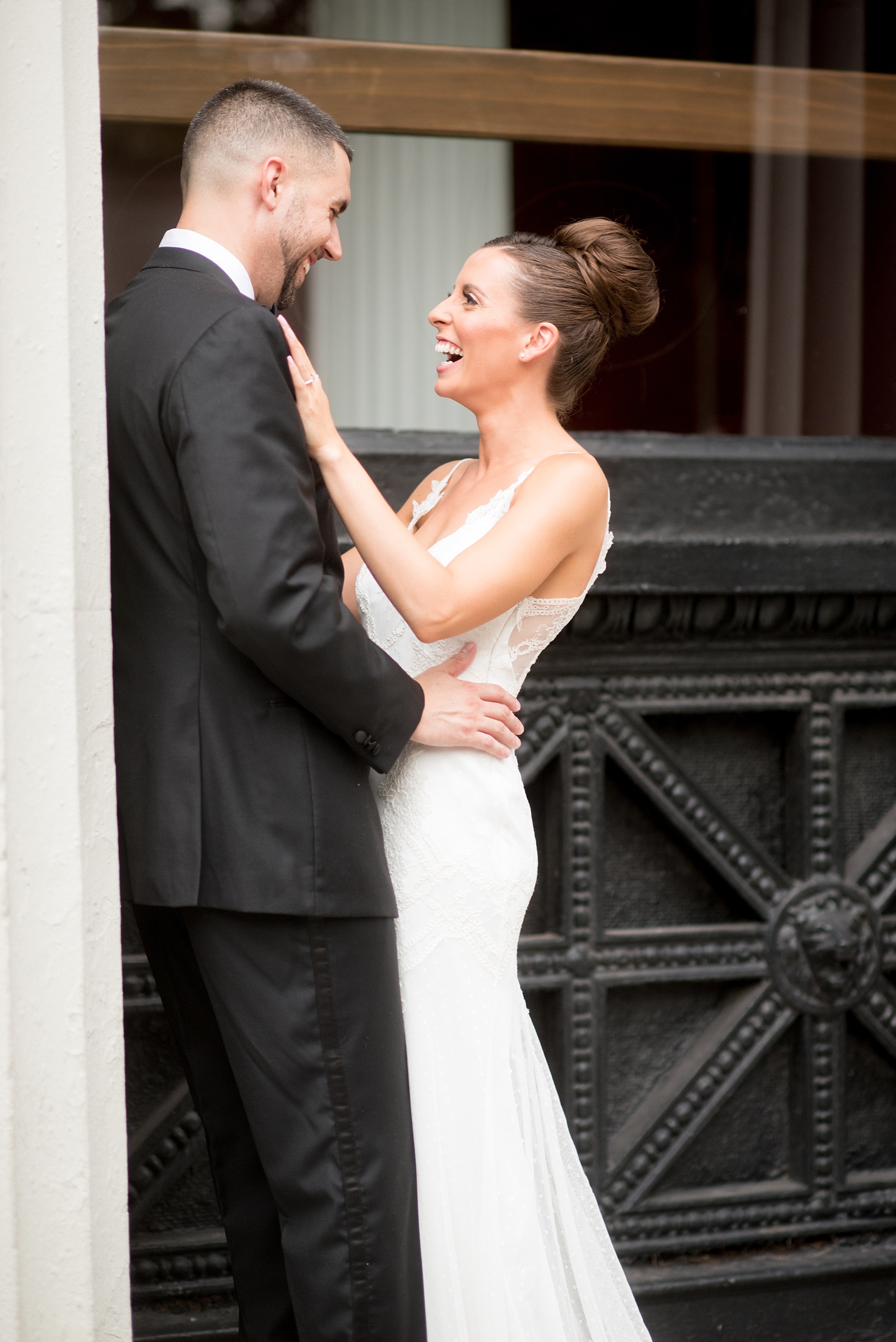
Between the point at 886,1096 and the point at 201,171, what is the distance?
2766mm

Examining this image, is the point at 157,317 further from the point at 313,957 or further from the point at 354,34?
the point at 354,34

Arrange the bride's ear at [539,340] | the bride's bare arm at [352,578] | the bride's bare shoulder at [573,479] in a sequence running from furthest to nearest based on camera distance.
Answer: the bride's bare arm at [352,578] < the bride's ear at [539,340] < the bride's bare shoulder at [573,479]

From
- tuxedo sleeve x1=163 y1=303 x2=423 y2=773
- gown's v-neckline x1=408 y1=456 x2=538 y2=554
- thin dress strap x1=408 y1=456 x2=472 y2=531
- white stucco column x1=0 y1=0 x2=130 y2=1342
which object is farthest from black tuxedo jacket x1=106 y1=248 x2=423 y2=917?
thin dress strap x1=408 y1=456 x2=472 y2=531

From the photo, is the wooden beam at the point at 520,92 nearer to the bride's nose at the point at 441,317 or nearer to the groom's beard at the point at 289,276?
the bride's nose at the point at 441,317

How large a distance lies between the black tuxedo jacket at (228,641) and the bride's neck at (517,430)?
2.10 ft

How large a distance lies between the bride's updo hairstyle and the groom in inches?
22.8

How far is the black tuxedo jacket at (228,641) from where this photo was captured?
1679 millimetres

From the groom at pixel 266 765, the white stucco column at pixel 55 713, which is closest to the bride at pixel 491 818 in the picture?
the groom at pixel 266 765

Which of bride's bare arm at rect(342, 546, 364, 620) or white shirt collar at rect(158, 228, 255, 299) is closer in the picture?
white shirt collar at rect(158, 228, 255, 299)

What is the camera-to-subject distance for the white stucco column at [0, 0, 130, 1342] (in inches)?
61.9

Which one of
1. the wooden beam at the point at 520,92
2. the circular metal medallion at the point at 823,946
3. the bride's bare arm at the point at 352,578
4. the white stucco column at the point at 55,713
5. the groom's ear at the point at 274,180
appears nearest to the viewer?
the white stucco column at the point at 55,713

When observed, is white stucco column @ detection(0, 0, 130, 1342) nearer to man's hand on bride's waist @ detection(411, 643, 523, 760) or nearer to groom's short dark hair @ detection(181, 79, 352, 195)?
groom's short dark hair @ detection(181, 79, 352, 195)

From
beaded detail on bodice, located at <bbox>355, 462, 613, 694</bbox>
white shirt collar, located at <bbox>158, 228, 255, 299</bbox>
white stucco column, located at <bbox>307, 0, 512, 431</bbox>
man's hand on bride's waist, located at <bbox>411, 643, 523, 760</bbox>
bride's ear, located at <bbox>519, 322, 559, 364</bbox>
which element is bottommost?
man's hand on bride's waist, located at <bbox>411, 643, 523, 760</bbox>

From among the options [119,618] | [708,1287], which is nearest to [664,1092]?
[708,1287]
